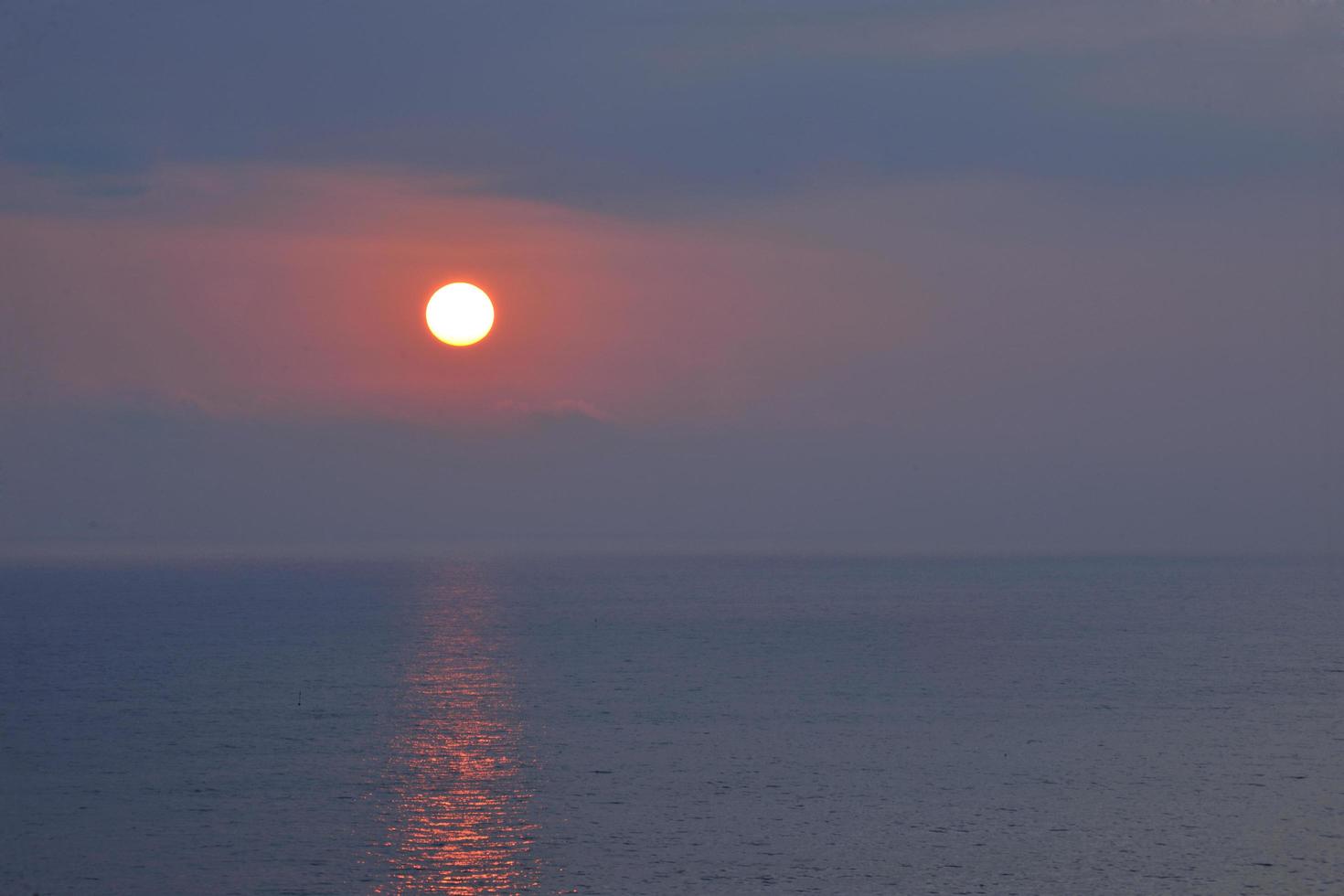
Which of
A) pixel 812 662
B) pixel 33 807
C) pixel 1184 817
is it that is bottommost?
pixel 1184 817

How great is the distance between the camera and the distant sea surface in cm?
5716

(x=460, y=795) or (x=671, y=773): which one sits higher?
(x=671, y=773)

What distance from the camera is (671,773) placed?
76625mm

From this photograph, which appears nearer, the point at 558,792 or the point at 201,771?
the point at 558,792

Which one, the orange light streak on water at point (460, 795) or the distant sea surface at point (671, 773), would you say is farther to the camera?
the distant sea surface at point (671, 773)

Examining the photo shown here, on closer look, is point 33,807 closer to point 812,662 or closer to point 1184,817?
point 1184,817

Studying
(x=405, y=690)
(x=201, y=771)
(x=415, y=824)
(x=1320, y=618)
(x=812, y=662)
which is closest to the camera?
(x=415, y=824)

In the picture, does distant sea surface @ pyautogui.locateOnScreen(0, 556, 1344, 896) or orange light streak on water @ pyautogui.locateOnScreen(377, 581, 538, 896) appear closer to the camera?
orange light streak on water @ pyautogui.locateOnScreen(377, 581, 538, 896)

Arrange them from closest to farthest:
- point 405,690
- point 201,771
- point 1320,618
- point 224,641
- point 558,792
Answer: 1. point 558,792
2. point 201,771
3. point 405,690
4. point 224,641
5. point 1320,618

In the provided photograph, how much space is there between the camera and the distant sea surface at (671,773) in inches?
2250

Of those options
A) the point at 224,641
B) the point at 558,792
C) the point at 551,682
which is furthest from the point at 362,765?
the point at 224,641

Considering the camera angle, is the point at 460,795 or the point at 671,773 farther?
the point at 671,773

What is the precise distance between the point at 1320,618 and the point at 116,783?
170 metres

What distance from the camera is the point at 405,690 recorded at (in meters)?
109
